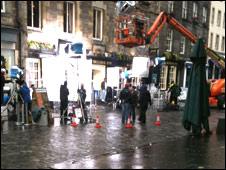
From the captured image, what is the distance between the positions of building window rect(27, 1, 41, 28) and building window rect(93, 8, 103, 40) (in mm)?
5260

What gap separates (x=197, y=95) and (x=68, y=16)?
47.5 feet

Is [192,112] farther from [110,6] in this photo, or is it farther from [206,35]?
[206,35]

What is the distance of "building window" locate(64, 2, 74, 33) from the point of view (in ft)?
77.3

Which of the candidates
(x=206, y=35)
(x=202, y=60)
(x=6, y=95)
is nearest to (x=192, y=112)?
(x=202, y=60)

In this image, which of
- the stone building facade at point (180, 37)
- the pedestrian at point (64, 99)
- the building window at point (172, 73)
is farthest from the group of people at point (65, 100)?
the building window at point (172, 73)

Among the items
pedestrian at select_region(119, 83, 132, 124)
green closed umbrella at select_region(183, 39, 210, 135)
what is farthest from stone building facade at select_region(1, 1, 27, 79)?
green closed umbrella at select_region(183, 39, 210, 135)

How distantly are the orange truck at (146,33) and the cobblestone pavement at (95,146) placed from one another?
8.33 meters

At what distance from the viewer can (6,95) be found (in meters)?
15.2

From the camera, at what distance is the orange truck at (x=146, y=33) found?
67.8 feet

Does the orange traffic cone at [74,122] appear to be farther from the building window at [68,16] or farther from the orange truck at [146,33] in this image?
the building window at [68,16]

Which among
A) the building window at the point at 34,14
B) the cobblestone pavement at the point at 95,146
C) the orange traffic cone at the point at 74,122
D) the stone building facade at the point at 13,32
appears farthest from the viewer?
the building window at the point at 34,14

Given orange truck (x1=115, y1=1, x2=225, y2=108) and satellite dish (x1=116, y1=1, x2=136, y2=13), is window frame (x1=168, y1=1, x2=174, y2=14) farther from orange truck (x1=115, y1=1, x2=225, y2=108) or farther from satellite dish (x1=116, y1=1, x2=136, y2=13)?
satellite dish (x1=116, y1=1, x2=136, y2=13)

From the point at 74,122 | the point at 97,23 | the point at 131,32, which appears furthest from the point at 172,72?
the point at 74,122

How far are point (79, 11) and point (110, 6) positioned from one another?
352cm
